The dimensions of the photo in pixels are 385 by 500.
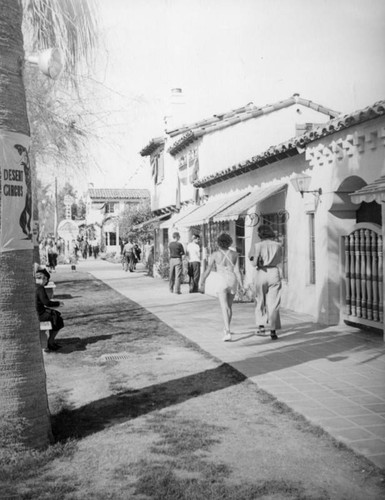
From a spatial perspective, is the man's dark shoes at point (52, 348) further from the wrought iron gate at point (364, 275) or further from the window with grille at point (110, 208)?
the window with grille at point (110, 208)

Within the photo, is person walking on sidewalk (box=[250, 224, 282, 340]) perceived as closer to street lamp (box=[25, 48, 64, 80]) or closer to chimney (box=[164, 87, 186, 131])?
street lamp (box=[25, 48, 64, 80])

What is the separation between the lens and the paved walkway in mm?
4699

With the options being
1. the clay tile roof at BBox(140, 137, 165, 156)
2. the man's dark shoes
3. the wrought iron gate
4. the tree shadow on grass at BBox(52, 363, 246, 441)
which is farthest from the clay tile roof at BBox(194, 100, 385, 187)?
the clay tile roof at BBox(140, 137, 165, 156)

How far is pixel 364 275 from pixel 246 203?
4.07 metres

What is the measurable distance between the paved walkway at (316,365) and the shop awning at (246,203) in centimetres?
213

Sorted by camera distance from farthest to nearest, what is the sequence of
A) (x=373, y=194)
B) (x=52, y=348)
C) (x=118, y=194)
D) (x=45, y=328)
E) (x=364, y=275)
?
(x=118, y=194) < (x=364, y=275) < (x=52, y=348) < (x=45, y=328) < (x=373, y=194)

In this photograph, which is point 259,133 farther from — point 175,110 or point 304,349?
point 304,349

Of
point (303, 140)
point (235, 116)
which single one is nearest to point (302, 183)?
point (303, 140)

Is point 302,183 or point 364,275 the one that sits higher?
point 302,183

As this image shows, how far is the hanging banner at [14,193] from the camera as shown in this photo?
13.6 ft

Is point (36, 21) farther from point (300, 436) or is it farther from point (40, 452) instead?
point (300, 436)

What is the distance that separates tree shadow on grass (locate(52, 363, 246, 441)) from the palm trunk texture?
43 cm

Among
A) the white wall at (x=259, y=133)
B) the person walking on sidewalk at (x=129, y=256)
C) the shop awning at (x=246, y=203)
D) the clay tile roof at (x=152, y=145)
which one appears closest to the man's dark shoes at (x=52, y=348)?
the shop awning at (x=246, y=203)

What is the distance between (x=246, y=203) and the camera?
40.5 ft
